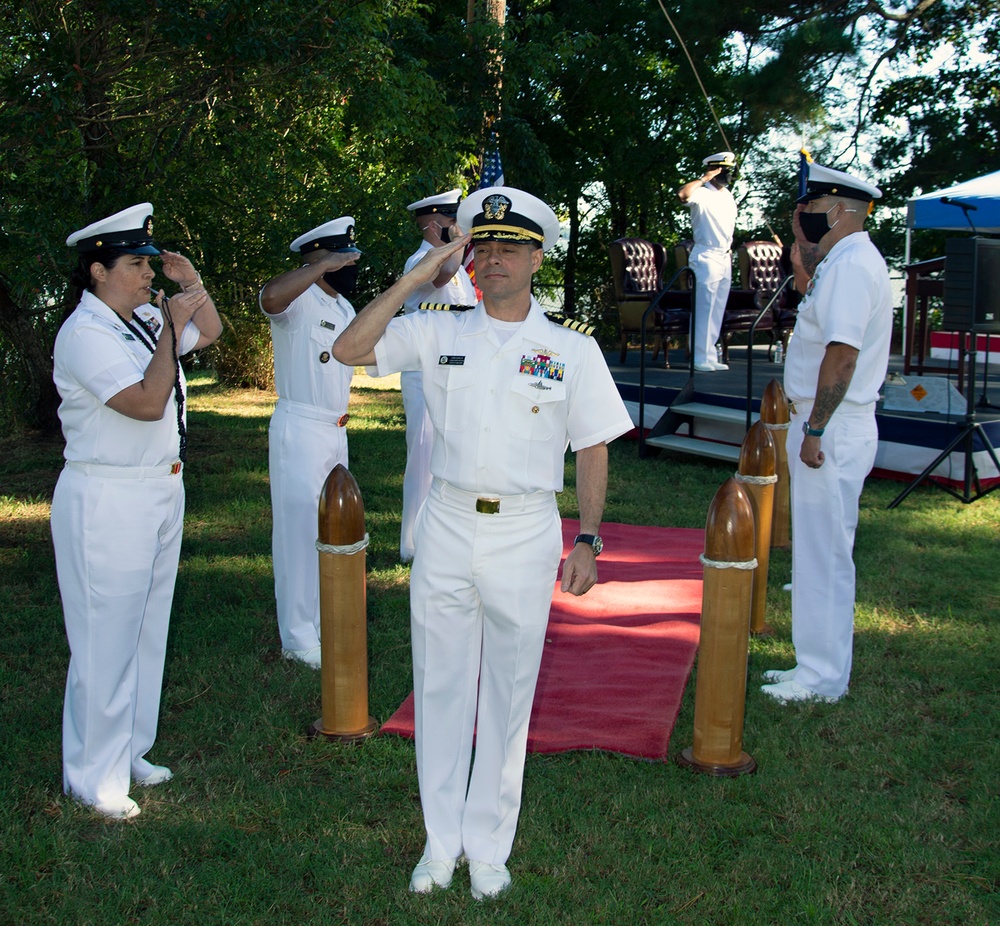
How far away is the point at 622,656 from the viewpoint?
228 inches

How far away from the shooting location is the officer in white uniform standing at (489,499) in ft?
11.0

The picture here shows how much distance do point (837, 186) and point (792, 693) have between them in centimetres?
245

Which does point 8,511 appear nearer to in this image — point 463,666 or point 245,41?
point 245,41

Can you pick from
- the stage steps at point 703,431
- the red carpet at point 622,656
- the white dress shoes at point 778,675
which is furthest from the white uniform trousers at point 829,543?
the stage steps at point 703,431

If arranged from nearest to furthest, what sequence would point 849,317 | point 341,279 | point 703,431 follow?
point 849,317 → point 341,279 → point 703,431

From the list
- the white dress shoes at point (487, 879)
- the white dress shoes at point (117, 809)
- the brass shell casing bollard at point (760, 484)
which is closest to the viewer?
the white dress shoes at point (487, 879)

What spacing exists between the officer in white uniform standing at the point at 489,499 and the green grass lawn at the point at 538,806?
1.23ft

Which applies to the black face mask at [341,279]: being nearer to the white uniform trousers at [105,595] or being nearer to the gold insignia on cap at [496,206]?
the white uniform trousers at [105,595]

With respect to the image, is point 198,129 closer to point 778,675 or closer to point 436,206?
point 436,206

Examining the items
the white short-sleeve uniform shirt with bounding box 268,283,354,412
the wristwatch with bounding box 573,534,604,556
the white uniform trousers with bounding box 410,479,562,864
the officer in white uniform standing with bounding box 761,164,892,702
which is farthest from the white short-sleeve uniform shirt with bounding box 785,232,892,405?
the white short-sleeve uniform shirt with bounding box 268,283,354,412

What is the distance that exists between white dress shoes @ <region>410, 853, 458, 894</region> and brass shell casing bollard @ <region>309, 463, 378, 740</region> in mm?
1183

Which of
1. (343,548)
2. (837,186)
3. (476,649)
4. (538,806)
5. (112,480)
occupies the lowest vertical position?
(538,806)

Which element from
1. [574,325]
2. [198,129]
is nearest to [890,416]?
[198,129]

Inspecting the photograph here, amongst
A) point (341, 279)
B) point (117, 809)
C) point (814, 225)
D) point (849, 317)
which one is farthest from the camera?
point (341, 279)
